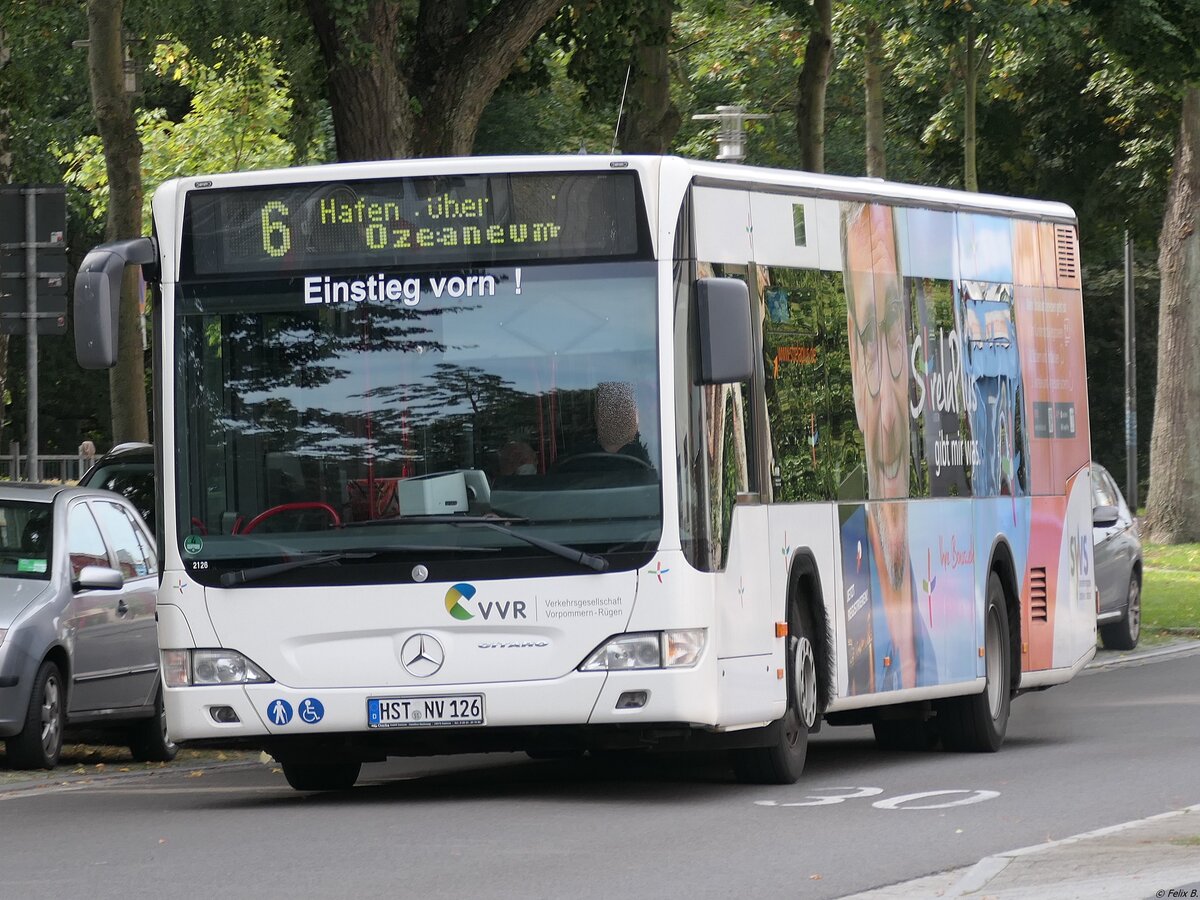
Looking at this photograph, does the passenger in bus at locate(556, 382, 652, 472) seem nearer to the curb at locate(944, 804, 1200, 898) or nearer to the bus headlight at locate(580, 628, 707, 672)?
the bus headlight at locate(580, 628, 707, 672)

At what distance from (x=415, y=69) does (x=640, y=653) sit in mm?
10846

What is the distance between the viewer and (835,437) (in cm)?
1322

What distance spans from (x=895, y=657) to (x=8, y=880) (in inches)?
229

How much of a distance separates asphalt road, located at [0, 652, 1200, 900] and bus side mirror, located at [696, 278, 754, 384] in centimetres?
195

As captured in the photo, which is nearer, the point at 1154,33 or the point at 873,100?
the point at 1154,33

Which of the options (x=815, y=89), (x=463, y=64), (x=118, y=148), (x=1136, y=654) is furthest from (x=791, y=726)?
(x=815, y=89)

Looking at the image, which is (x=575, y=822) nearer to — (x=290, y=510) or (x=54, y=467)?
(x=290, y=510)

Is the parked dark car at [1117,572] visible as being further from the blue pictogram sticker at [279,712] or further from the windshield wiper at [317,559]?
the blue pictogram sticker at [279,712]

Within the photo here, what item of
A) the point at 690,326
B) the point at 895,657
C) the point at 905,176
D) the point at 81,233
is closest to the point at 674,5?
the point at 895,657

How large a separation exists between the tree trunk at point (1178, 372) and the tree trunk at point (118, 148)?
60.8 feet

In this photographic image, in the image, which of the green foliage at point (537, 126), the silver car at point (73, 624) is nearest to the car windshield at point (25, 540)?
the silver car at point (73, 624)

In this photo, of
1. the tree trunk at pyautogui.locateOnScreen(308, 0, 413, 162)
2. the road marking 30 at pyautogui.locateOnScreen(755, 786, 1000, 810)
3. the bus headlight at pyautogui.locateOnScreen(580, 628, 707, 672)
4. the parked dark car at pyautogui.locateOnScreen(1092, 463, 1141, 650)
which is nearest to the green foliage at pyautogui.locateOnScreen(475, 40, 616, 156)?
the parked dark car at pyautogui.locateOnScreen(1092, 463, 1141, 650)

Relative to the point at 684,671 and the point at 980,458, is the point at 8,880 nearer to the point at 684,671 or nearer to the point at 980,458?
the point at 684,671

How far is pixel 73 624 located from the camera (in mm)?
14969
